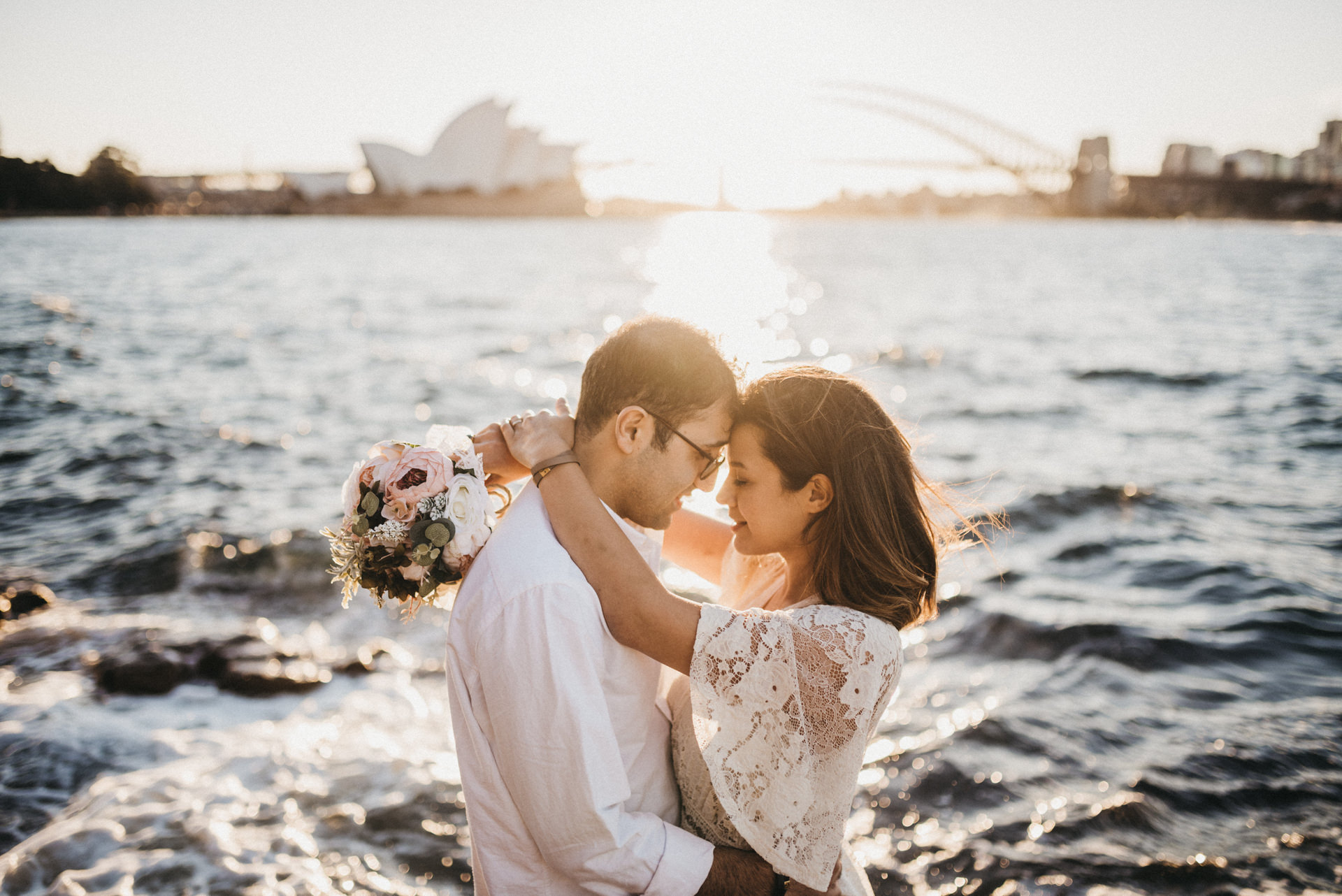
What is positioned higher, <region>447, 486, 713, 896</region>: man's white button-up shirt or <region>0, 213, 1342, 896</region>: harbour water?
<region>447, 486, 713, 896</region>: man's white button-up shirt

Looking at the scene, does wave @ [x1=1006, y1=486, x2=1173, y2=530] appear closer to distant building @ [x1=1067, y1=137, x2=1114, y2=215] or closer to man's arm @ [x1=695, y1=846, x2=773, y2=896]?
man's arm @ [x1=695, y1=846, x2=773, y2=896]

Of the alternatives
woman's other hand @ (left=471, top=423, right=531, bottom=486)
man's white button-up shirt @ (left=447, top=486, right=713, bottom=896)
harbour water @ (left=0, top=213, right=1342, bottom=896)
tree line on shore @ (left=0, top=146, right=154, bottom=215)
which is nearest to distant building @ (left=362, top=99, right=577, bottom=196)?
tree line on shore @ (left=0, top=146, right=154, bottom=215)

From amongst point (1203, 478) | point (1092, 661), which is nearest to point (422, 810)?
point (1092, 661)

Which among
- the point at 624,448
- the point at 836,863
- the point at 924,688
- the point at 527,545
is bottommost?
the point at 924,688

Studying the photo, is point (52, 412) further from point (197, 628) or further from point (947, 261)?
point (947, 261)

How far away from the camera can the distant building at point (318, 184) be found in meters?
117

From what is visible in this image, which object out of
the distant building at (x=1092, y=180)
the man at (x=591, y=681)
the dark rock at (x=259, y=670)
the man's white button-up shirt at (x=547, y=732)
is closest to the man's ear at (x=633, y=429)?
the man at (x=591, y=681)

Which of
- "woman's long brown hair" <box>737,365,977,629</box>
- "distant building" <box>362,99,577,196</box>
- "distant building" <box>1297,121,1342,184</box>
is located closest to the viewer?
"woman's long brown hair" <box>737,365,977,629</box>

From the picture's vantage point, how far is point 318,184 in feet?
384

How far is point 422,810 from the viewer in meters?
4.20

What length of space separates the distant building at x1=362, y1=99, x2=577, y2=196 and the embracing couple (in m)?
95.5

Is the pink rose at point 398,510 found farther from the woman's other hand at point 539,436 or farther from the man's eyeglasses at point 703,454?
the man's eyeglasses at point 703,454

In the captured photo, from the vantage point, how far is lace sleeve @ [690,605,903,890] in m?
2.04

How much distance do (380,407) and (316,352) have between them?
5546mm
